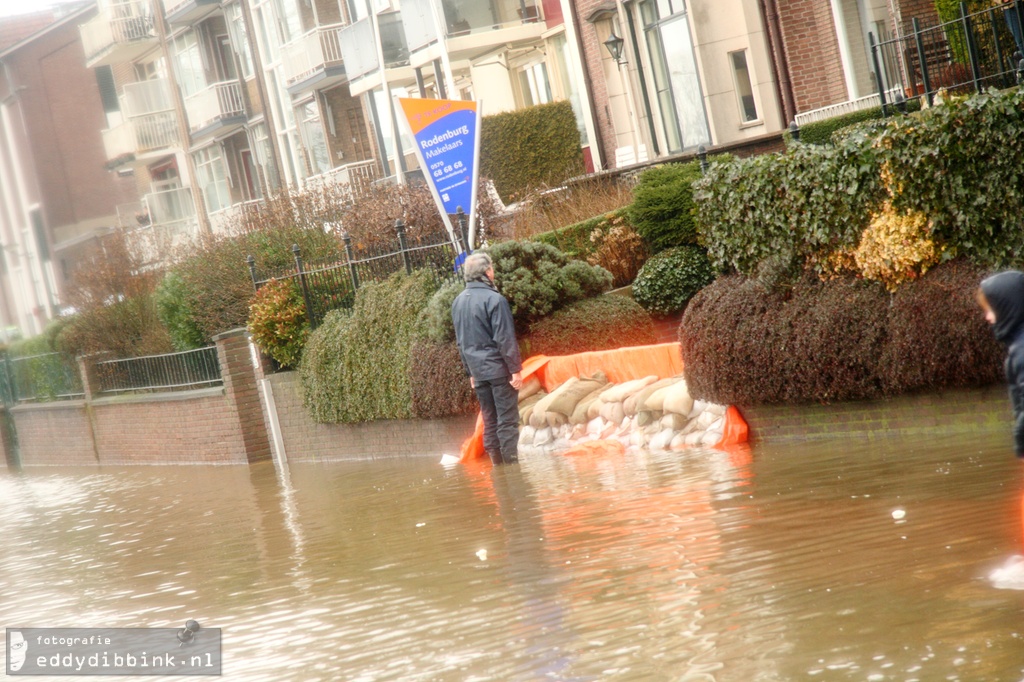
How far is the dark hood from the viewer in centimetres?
570

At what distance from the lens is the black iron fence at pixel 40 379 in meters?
28.4

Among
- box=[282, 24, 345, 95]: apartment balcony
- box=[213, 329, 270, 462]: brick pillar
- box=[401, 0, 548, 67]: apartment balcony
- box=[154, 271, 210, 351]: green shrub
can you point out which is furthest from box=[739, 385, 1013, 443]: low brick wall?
box=[282, 24, 345, 95]: apartment balcony

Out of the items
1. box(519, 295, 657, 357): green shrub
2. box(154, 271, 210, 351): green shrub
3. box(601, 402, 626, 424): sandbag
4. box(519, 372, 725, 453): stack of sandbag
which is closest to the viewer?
box(519, 372, 725, 453): stack of sandbag

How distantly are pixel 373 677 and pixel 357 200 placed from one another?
1966 cm

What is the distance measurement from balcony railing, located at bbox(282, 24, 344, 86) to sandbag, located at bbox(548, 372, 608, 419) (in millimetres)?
24983

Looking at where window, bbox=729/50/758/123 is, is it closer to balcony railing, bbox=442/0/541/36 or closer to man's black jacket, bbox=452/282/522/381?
balcony railing, bbox=442/0/541/36

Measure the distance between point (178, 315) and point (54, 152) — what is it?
47.5 metres

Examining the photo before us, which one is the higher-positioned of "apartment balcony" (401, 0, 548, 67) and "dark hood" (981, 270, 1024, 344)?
"apartment balcony" (401, 0, 548, 67)

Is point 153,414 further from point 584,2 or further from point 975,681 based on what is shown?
point 975,681

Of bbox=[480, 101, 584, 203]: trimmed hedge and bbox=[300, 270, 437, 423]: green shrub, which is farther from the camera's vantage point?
bbox=[480, 101, 584, 203]: trimmed hedge

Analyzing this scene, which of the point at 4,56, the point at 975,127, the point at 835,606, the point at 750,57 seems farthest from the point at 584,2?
the point at 4,56

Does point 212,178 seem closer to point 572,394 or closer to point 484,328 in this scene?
point 572,394

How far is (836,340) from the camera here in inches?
389

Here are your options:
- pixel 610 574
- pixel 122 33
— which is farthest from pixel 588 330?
pixel 122 33
